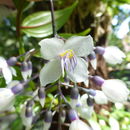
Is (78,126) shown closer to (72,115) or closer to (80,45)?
(72,115)

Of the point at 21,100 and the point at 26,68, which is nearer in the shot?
the point at 26,68

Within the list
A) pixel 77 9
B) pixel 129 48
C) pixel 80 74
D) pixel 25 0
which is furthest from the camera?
pixel 129 48

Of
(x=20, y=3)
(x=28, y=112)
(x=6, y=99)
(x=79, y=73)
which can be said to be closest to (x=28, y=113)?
(x=28, y=112)

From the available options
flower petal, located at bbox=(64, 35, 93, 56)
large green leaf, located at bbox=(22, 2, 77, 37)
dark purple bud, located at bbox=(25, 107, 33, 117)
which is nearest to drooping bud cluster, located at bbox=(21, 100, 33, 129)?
dark purple bud, located at bbox=(25, 107, 33, 117)

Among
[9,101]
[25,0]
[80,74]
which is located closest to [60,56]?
[80,74]

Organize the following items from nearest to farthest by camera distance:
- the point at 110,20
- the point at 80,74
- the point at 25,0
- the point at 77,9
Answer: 1. the point at 80,74
2. the point at 25,0
3. the point at 77,9
4. the point at 110,20

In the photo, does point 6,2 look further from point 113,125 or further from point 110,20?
point 113,125

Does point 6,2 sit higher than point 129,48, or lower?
higher

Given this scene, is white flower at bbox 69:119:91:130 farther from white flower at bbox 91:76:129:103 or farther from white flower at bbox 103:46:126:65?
white flower at bbox 103:46:126:65
